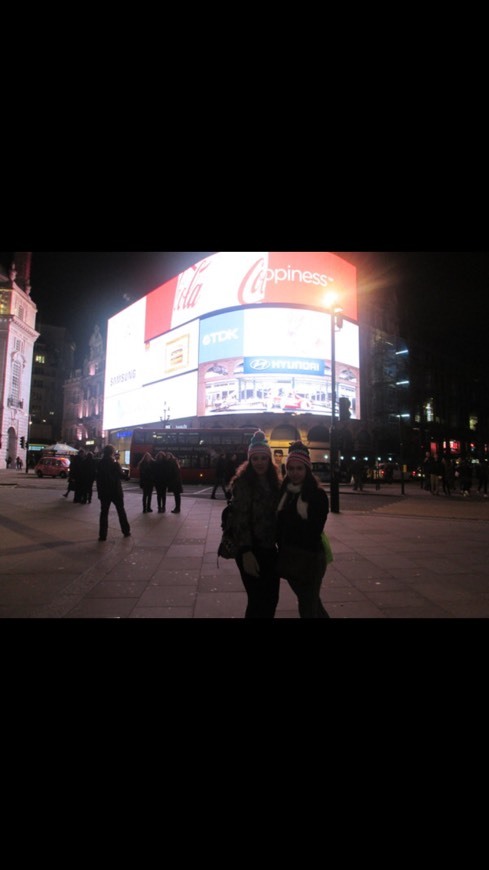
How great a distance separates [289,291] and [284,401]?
31.3ft

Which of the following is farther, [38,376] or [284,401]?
[38,376]

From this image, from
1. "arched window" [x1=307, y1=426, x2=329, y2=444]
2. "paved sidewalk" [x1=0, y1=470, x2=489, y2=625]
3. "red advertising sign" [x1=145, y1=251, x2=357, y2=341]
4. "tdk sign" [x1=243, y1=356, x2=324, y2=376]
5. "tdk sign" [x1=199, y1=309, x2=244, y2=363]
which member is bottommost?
"paved sidewalk" [x1=0, y1=470, x2=489, y2=625]

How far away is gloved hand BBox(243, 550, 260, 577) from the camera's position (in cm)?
286

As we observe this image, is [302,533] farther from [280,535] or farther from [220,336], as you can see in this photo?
[220,336]

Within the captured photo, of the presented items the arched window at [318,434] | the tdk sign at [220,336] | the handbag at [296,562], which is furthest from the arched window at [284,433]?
the handbag at [296,562]

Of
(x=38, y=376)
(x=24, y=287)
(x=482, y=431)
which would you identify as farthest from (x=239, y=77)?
(x=38, y=376)

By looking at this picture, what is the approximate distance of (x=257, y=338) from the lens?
3519 centimetres

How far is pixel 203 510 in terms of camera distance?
12.9 metres

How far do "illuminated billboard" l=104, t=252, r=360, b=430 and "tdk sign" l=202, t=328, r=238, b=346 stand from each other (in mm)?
88

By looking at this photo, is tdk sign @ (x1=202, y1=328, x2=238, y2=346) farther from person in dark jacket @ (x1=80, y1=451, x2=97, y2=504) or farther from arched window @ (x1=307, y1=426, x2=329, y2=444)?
person in dark jacket @ (x1=80, y1=451, x2=97, y2=504)

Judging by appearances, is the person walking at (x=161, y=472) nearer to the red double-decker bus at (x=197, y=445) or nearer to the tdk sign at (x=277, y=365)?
the red double-decker bus at (x=197, y=445)

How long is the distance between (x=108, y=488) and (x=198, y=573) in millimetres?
3066

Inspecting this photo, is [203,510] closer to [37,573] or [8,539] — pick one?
[8,539]

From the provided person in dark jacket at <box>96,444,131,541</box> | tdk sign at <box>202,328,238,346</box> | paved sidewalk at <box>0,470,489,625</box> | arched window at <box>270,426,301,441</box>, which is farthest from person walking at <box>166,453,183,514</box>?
arched window at <box>270,426,301,441</box>
